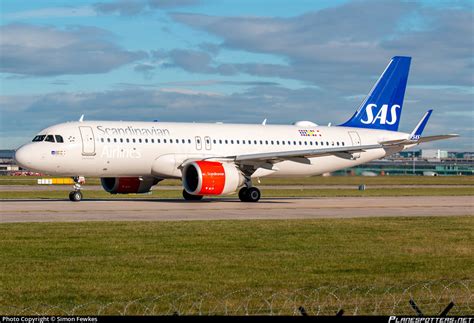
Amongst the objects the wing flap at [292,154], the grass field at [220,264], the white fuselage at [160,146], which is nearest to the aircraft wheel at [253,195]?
the white fuselage at [160,146]

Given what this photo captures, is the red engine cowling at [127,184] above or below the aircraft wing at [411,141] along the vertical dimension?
below

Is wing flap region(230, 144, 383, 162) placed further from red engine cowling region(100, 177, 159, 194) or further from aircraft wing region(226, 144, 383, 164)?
red engine cowling region(100, 177, 159, 194)

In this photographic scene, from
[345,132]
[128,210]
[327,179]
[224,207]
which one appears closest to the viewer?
[128,210]

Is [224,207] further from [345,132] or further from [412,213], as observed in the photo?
[345,132]

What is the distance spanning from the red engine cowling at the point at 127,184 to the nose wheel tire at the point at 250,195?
5073mm

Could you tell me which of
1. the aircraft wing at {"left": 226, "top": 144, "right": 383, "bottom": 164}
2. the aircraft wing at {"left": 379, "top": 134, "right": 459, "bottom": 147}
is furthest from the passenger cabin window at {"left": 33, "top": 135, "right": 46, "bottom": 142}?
the aircraft wing at {"left": 379, "top": 134, "right": 459, "bottom": 147}

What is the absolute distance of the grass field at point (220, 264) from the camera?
1359 cm

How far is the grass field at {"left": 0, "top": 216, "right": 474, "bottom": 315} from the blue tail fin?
2551 centimetres

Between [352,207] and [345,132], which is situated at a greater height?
[345,132]

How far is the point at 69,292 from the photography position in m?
14.5

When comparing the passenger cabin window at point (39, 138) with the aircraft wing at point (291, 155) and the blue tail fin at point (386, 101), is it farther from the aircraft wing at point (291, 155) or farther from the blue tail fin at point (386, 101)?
the blue tail fin at point (386, 101)

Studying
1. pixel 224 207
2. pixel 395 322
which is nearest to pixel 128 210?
pixel 224 207

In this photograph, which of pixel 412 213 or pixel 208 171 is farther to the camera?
pixel 208 171

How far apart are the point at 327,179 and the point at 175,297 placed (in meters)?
74.0
